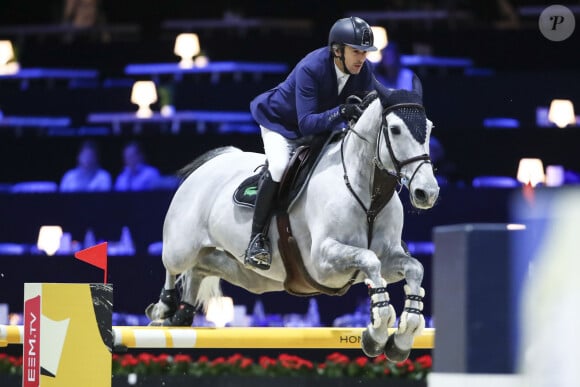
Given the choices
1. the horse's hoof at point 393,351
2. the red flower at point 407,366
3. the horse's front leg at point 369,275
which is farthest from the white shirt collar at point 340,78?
the red flower at point 407,366

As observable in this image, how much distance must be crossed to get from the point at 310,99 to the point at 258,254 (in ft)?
2.75

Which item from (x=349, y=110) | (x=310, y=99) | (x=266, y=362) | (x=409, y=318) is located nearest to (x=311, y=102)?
(x=310, y=99)

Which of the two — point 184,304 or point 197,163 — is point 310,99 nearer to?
point 197,163

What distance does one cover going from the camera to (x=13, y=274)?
7.64 metres

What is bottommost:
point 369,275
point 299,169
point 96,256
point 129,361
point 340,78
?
point 129,361

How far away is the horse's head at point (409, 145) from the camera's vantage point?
15.4ft

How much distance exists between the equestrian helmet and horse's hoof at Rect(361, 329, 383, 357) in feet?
4.56

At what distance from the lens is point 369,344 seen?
16.0 feet

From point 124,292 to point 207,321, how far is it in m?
0.63

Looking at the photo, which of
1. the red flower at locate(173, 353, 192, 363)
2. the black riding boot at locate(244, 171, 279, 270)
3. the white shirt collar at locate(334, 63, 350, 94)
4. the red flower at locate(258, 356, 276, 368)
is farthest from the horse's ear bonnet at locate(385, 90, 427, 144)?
the red flower at locate(173, 353, 192, 363)

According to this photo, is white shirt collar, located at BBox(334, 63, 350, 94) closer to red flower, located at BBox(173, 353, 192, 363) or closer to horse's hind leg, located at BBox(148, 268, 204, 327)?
horse's hind leg, located at BBox(148, 268, 204, 327)

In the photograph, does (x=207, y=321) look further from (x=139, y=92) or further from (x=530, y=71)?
(x=530, y=71)

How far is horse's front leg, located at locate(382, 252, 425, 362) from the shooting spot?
190 inches

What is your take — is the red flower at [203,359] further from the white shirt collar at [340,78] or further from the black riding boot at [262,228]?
the white shirt collar at [340,78]
